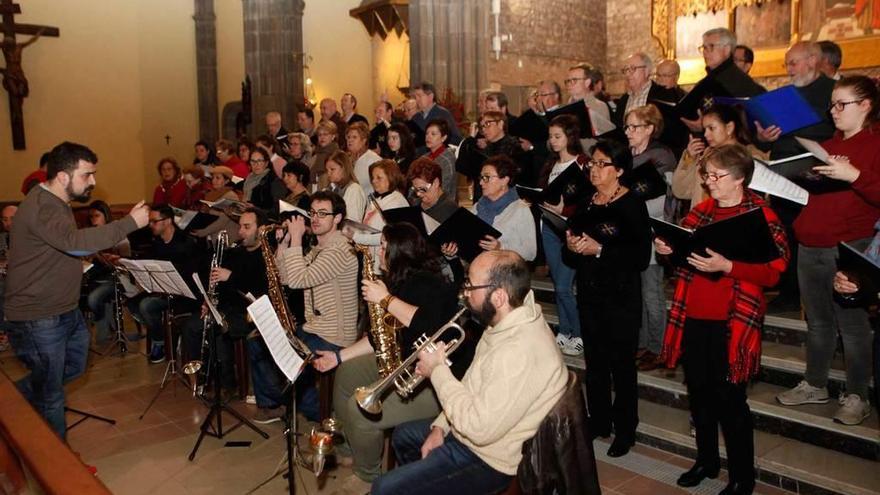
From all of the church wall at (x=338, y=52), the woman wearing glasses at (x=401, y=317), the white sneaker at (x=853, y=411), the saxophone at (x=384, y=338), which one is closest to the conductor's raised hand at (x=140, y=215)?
the woman wearing glasses at (x=401, y=317)

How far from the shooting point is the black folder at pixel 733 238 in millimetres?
3322

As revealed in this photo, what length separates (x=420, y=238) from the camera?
4098 mm

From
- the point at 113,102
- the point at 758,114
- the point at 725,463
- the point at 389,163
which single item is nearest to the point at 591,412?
the point at 725,463

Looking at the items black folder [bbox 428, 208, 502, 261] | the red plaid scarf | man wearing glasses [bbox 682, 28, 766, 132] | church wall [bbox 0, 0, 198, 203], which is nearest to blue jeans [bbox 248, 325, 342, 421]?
black folder [bbox 428, 208, 502, 261]

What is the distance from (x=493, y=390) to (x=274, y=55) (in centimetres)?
1179

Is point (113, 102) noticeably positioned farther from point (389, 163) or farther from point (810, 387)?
point (810, 387)

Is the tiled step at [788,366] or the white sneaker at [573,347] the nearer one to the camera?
the tiled step at [788,366]

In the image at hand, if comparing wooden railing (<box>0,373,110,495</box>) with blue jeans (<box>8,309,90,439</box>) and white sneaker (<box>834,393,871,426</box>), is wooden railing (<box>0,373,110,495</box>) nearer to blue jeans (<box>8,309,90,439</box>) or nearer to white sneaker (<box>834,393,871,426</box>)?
blue jeans (<box>8,309,90,439</box>)

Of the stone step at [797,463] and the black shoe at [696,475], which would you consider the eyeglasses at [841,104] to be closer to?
the stone step at [797,463]

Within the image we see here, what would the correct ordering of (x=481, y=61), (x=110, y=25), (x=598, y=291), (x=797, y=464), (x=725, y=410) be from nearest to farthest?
(x=725, y=410) → (x=797, y=464) → (x=598, y=291) → (x=481, y=61) → (x=110, y=25)

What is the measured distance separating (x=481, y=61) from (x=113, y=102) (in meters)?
6.55

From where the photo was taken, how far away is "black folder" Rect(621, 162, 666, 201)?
4.65 metres

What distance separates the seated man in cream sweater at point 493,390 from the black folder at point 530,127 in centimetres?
349

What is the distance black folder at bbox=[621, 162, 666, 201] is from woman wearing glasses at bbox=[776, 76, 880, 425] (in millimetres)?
924
